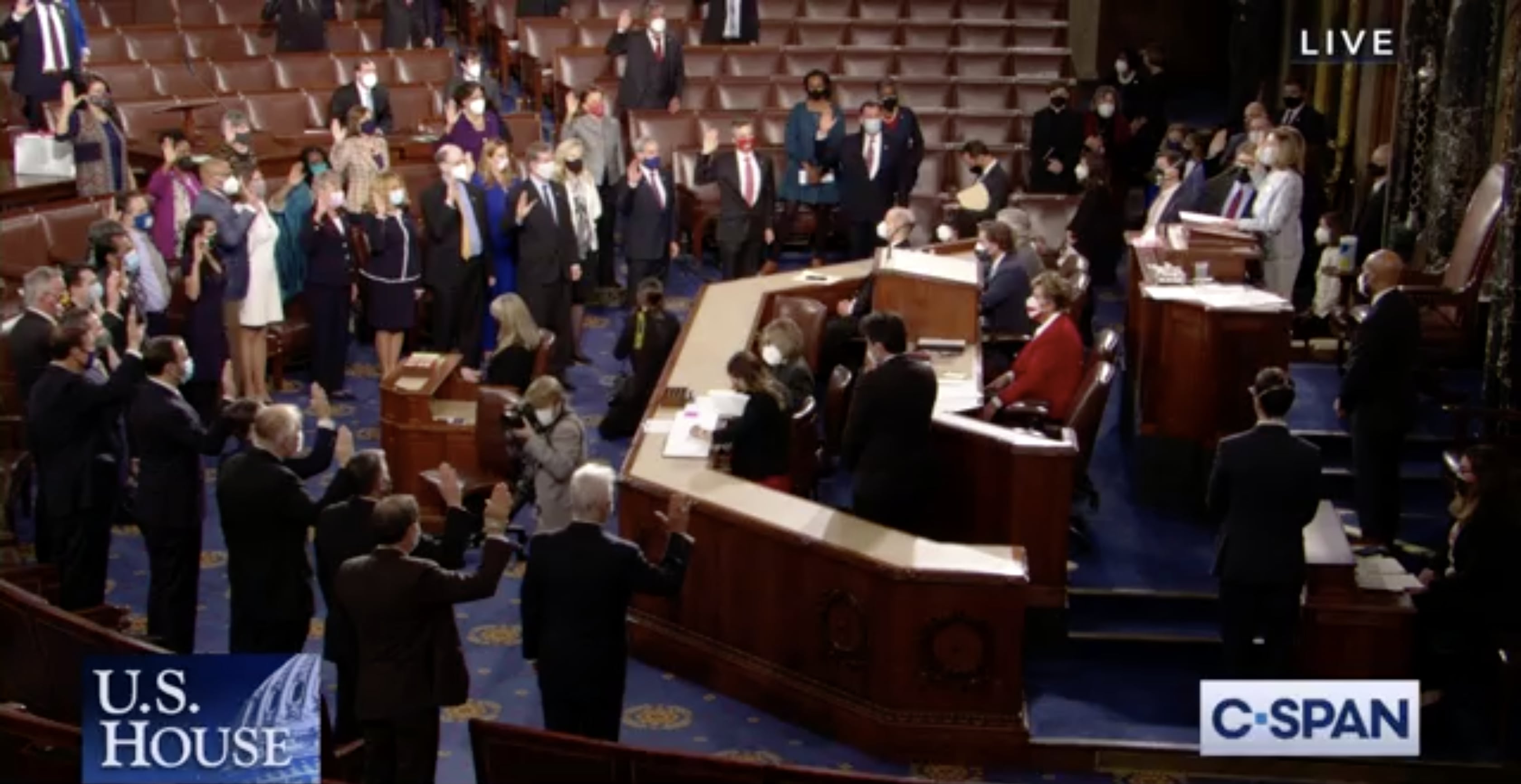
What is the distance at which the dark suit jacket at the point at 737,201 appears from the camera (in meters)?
13.6

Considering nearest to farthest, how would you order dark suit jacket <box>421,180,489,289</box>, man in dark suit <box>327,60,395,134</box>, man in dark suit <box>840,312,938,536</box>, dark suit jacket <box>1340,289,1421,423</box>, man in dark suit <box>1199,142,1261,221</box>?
1. man in dark suit <box>840,312,938,536</box>
2. dark suit jacket <box>1340,289,1421,423</box>
3. man in dark suit <box>1199,142,1261,221</box>
4. dark suit jacket <box>421,180,489,289</box>
5. man in dark suit <box>327,60,395,134</box>

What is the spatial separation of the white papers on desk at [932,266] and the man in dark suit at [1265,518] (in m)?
3.08

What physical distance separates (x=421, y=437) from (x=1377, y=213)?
230 inches

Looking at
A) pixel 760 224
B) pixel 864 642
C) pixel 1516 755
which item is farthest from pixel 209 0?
pixel 1516 755

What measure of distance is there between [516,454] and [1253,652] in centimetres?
332

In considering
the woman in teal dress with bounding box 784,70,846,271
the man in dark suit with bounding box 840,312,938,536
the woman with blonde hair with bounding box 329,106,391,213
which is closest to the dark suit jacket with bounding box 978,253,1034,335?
the man in dark suit with bounding box 840,312,938,536

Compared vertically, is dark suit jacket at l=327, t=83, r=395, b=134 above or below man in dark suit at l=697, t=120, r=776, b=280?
above

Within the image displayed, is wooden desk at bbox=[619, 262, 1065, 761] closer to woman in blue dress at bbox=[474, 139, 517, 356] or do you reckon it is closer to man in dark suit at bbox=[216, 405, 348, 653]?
man in dark suit at bbox=[216, 405, 348, 653]

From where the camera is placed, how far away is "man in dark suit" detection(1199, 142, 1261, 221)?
11.4 m

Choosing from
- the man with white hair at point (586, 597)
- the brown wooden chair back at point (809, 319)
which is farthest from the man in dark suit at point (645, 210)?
the man with white hair at point (586, 597)

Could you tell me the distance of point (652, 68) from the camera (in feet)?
51.7

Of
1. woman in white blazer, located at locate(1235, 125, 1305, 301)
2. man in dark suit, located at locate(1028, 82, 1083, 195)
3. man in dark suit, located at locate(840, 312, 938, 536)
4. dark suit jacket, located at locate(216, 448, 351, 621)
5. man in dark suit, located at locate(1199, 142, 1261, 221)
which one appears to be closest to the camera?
dark suit jacket, located at locate(216, 448, 351, 621)

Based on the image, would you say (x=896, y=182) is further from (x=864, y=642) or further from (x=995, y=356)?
(x=864, y=642)

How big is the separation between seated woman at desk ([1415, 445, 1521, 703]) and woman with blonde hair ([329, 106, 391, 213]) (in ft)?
22.8
